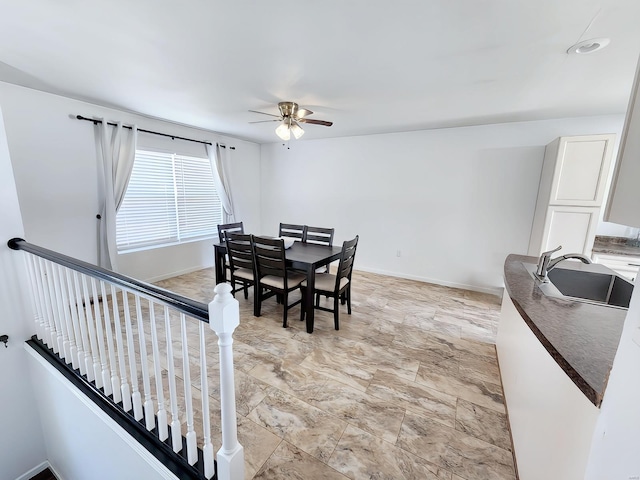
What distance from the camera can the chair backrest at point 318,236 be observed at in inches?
139

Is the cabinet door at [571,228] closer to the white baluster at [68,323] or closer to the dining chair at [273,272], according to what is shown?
the dining chair at [273,272]

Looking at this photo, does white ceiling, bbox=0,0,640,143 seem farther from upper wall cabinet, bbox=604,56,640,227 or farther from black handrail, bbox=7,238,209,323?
black handrail, bbox=7,238,209,323

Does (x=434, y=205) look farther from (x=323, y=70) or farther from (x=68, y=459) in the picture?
(x=68, y=459)

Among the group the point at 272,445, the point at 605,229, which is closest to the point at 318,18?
the point at 272,445

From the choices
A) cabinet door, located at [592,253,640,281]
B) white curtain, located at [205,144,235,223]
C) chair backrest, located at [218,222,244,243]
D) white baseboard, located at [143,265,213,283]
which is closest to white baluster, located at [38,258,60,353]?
chair backrest, located at [218,222,244,243]

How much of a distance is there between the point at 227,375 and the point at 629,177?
1.28 meters

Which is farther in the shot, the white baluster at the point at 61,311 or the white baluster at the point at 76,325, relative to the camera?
the white baluster at the point at 61,311

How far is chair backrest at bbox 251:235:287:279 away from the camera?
2.64 meters

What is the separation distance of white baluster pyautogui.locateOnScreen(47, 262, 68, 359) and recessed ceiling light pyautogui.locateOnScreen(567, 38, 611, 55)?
3583 mm

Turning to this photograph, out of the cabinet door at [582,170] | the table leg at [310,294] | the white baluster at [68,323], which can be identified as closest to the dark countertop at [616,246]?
the cabinet door at [582,170]

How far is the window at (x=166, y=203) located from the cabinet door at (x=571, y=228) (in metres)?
4.91

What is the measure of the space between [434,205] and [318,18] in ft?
10.4

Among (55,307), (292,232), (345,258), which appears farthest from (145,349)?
(292,232)

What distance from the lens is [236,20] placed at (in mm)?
1541
